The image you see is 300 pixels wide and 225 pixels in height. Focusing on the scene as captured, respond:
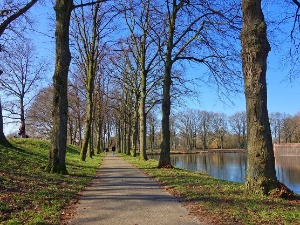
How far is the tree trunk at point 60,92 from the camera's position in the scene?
12.3 meters

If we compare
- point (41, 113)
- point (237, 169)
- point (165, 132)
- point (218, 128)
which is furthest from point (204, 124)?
point (165, 132)

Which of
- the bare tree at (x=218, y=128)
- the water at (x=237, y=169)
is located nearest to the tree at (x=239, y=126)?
the bare tree at (x=218, y=128)

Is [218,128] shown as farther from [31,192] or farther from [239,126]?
[31,192]

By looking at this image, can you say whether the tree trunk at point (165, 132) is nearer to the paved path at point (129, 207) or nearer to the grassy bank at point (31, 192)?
the grassy bank at point (31, 192)

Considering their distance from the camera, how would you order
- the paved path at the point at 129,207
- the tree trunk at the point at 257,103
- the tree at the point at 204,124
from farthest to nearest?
the tree at the point at 204,124
the tree trunk at the point at 257,103
the paved path at the point at 129,207

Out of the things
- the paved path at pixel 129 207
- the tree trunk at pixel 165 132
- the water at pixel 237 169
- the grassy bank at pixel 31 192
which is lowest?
the water at pixel 237 169

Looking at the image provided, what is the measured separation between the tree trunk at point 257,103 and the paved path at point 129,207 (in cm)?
222

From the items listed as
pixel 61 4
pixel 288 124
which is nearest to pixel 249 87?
pixel 61 4

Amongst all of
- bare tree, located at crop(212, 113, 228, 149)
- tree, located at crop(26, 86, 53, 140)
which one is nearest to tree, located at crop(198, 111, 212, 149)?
bare tree, located at crop(212, 113, 228, 149)

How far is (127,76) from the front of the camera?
105ft

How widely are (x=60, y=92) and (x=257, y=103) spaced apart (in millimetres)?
7559

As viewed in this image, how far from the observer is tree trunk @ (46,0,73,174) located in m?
12.3

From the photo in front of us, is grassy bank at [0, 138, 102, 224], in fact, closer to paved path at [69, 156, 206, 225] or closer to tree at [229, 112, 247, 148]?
paved path at [69, 156, 206, 225]

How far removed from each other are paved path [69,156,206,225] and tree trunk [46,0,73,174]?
2.83 meters
